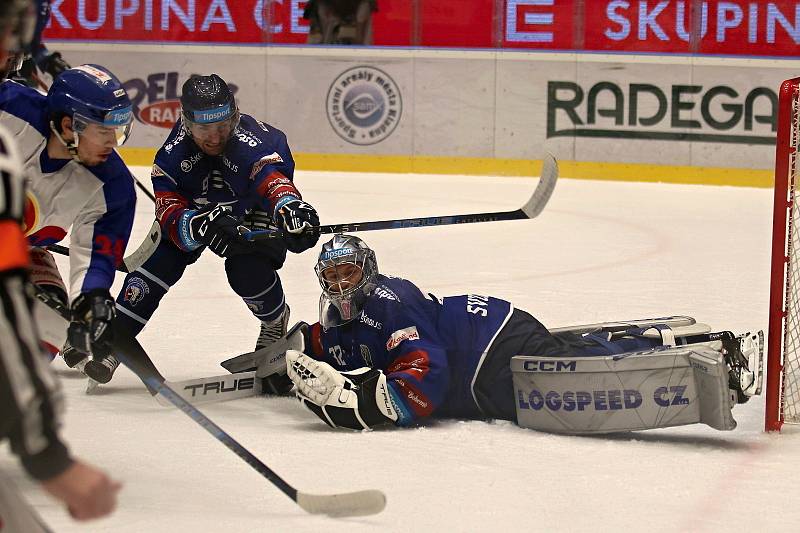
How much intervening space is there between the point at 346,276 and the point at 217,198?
2.54 ft

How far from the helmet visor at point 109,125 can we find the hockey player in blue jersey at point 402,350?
0.61m

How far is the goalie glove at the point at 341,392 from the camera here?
3.45 metres

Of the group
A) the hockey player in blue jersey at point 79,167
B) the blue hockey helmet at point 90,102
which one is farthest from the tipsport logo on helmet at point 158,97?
the blue hockey helmet at point 90,102

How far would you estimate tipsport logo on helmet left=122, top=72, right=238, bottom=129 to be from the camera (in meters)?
9.72

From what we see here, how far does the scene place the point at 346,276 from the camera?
3.56m

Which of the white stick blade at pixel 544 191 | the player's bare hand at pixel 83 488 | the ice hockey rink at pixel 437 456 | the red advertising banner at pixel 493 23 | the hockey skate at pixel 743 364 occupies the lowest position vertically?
the ice hockey rink at pixel 437 456

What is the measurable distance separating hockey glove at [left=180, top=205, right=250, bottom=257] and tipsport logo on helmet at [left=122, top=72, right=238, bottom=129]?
5864 mm

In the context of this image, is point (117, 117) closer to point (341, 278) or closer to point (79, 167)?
point (79, 167)

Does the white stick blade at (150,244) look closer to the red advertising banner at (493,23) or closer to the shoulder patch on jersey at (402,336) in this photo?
the shoulder patch on jersey at (402,336)

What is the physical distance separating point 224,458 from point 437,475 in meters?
0.53

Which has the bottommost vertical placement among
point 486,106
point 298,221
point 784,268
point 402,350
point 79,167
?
point 402,350

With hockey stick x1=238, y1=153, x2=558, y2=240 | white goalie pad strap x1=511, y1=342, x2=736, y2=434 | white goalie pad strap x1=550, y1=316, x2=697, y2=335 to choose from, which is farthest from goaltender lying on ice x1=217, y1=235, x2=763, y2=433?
hockey stick x1=238, y1=153, x2=558, y2=240

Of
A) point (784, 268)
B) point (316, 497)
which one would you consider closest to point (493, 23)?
point (784, 268)

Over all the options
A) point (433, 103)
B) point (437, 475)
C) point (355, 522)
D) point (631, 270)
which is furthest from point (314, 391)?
point (433, 103)
